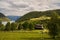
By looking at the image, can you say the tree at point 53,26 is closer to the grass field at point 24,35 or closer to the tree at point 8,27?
the grass field at point 24,35

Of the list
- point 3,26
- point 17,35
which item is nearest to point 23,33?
point 17,35

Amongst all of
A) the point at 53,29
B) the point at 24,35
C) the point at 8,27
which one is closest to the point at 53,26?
the point at 53,29

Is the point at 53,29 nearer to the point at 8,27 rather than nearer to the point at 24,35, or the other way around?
the point at 24,35

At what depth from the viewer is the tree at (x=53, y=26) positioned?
18.1 meters

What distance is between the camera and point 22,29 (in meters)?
18.2

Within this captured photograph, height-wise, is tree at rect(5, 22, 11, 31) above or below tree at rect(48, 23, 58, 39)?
above

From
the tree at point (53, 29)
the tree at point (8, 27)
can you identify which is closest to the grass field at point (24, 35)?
the tree at point (53, 29)

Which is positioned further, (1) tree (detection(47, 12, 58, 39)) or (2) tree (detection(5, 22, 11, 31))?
(1) tree (detection(47, 12, 58, 39))

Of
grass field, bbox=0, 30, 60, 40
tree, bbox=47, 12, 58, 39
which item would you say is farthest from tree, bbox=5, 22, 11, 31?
tree, bbox=47, 12, 58, 39

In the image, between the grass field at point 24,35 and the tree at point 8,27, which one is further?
the grass field at point 24,35

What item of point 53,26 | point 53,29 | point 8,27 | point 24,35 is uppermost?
point 8,27

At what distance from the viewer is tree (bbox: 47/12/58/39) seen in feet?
59.4

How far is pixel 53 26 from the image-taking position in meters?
18.6

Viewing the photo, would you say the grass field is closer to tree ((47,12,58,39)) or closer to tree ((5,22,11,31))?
tree ((47,12,58,39))
